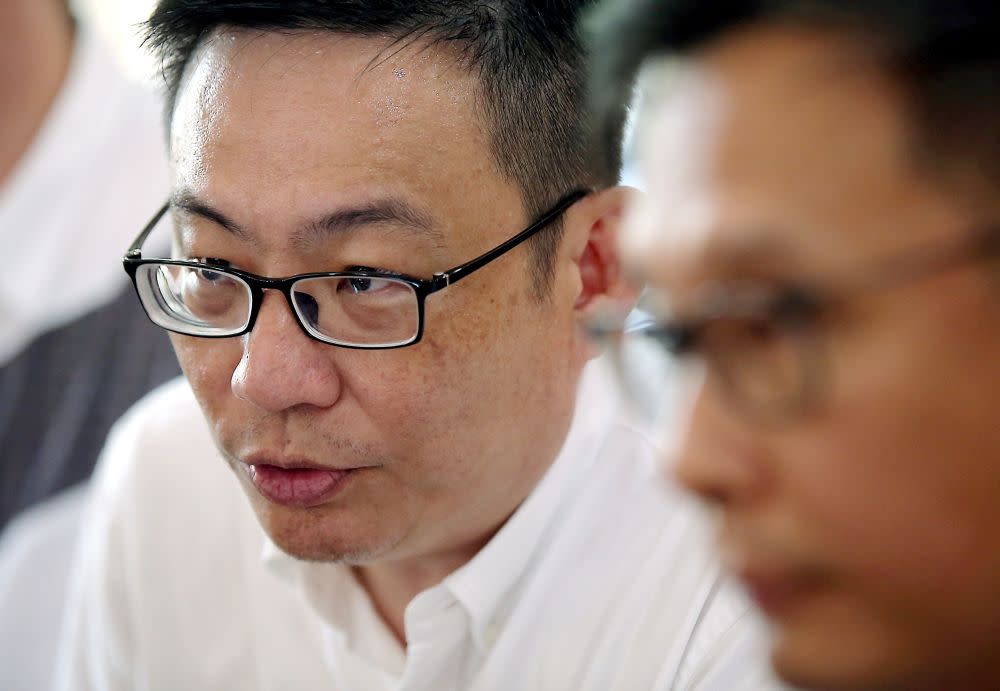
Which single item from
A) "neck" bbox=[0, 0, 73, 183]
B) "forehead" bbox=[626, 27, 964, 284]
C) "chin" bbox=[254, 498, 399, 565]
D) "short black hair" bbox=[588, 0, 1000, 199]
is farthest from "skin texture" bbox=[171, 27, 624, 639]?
"neck" bbox=[0, 0, 73, 183]

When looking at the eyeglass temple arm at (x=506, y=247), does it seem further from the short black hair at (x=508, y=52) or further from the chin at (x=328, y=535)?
the chin at (x=328, y=535)

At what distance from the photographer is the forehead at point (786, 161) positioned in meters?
0.68

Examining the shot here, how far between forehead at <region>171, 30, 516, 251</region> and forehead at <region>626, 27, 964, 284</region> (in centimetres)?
44

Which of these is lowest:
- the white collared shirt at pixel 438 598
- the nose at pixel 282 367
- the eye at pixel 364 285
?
the white collared shirt at pixel 438 598

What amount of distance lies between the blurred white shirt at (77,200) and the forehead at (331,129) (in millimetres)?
972

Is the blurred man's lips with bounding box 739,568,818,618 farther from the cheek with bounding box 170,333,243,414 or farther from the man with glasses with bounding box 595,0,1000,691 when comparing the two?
the cheek with bounding box 170,333,243,414

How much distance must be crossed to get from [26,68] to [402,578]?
136cm

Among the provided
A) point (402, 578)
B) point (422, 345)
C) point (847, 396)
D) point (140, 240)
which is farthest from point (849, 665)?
point (140, 240)

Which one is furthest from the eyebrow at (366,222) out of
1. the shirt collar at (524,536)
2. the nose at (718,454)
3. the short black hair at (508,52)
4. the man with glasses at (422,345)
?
the nose at (718,454)

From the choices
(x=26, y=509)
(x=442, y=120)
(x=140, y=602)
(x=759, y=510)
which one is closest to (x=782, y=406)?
(x=759, y=510)

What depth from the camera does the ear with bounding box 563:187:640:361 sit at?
1.32m

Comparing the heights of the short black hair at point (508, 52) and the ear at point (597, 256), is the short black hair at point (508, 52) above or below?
above

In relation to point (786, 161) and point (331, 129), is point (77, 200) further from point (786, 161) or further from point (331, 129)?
point (786, 161)

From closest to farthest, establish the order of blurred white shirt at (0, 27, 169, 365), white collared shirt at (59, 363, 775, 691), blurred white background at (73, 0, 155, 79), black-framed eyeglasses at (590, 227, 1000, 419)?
black-framed eyeglasses at (590, 227, 1000, 419), white collared shirt at (59, 363, 775, 691), blurred white shirt at (0, 27, 169, 365), blurred white background at (73, 0, 155, 79)
